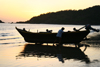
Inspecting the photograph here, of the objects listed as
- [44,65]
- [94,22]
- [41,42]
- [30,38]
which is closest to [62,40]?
[41,42]

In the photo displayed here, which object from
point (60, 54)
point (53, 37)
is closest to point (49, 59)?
point (60, 54)

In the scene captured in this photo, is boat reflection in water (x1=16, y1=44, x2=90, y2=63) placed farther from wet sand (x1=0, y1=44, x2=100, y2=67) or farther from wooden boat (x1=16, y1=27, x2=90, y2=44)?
wooden boat (x1=16, y1=27, x2=90, y2=44)

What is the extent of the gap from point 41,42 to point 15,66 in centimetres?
970

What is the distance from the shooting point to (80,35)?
51.6ft

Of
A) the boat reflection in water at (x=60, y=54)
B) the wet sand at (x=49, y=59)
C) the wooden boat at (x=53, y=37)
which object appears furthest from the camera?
the wooden boat at (x=53, y=37)

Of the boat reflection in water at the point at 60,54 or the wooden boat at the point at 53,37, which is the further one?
the wooden boat at the point at 53,37

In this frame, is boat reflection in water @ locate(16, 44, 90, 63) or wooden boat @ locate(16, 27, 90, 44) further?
wooden boat @ locate(16, 27, 90, 44)

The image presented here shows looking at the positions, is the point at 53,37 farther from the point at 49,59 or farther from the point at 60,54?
the point at 49,59

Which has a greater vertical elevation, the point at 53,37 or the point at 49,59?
the point at 53,37

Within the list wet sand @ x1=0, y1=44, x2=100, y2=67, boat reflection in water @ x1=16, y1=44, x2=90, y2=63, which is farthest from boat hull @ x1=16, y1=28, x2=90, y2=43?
wet sand @ x1=0, y1=44, x2=100, y2=67

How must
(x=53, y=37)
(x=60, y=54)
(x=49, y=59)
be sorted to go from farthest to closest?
1. (x=53, y=37)
2. (x=60, y=54)
3. (x=49, y=59)

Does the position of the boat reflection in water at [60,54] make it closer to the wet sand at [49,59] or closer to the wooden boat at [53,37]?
the wet sand at [49,59]

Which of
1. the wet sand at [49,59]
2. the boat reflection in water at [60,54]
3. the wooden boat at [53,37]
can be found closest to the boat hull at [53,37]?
the wooden boat at [53,37]

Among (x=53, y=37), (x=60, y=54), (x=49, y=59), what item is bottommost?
(x=60, y=54)
